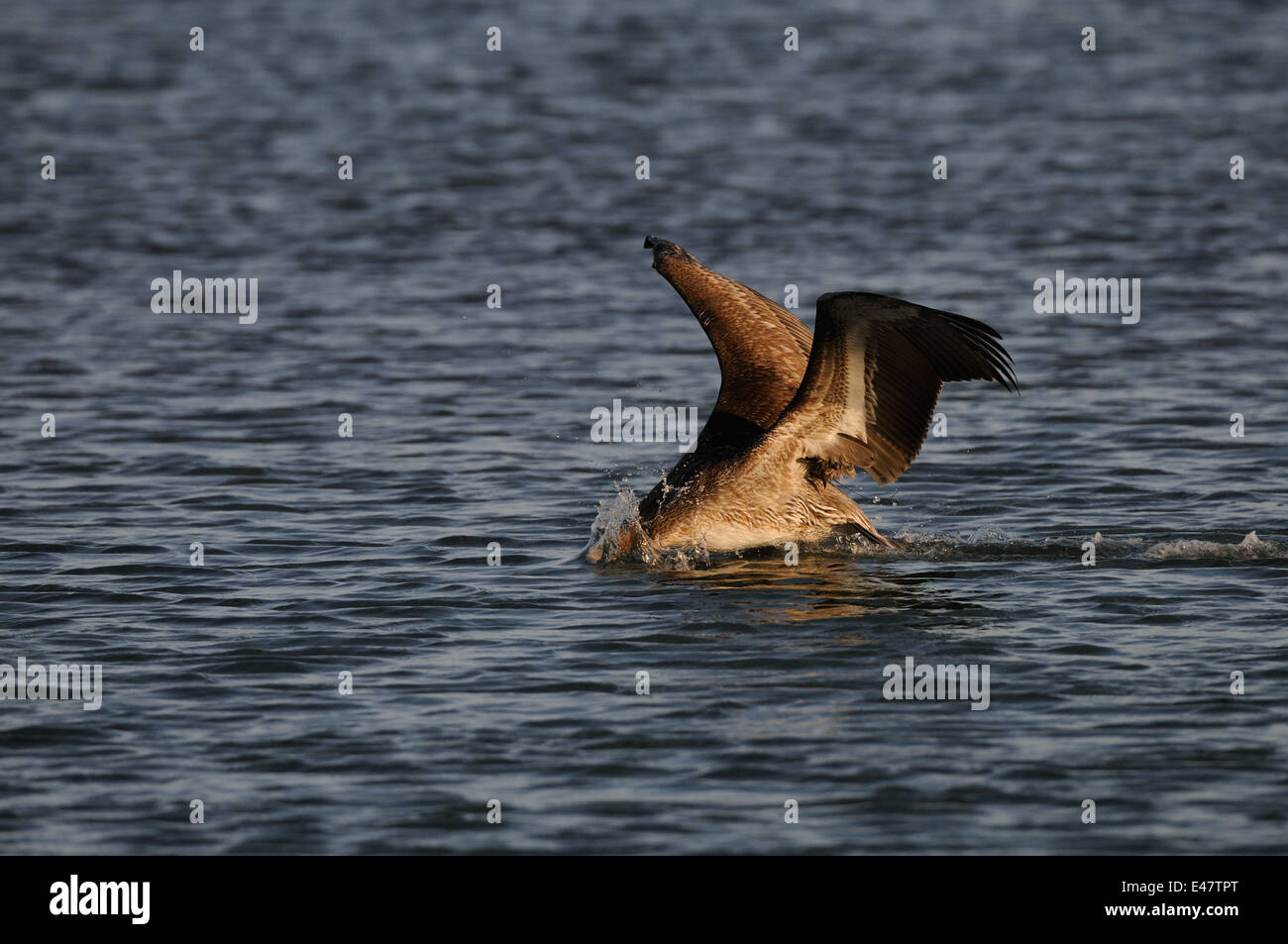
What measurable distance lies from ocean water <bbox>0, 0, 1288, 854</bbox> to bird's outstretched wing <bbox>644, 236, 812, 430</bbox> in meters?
1.01

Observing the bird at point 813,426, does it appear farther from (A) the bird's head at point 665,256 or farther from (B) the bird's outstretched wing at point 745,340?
(A) the bird's head at point 665,256

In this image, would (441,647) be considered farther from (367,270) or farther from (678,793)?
(367,270)

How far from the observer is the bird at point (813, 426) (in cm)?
927

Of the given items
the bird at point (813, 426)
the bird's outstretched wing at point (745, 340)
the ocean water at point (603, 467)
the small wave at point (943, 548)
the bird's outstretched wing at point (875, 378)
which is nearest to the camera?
the ocean water at point (603, 467)

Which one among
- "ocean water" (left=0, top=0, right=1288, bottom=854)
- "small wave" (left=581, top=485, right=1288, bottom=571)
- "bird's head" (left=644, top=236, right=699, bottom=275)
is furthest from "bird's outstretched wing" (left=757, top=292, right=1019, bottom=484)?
"bird's head" (left=644, top=236, right=699, bottom=275)

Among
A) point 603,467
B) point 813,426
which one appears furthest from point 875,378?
point 603,467

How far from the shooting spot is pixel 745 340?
11.4 metres

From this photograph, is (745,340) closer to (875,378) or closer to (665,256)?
(665,256)

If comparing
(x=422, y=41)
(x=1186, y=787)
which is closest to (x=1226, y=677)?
(x=1186, y=787)

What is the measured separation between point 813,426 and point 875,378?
0.48 m

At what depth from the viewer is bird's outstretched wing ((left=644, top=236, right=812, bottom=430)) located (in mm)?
10922

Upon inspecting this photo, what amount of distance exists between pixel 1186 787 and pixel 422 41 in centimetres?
2630

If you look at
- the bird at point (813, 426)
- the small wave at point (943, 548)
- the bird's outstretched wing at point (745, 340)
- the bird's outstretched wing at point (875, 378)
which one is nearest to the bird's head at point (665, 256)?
the bird's outstretched wing at point (745, 340)

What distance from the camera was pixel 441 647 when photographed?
8.62 metres
